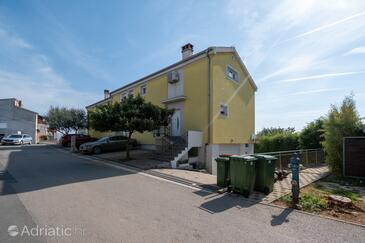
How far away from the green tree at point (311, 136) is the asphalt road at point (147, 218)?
1479 cm

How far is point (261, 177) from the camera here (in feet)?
23.2

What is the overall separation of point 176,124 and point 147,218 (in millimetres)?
12235

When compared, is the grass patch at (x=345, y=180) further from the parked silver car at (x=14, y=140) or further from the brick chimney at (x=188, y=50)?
the parked silver car at (x=14, y=140)

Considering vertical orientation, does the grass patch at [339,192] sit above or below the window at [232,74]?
below

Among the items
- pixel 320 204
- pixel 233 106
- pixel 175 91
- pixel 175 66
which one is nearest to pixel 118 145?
pixel 175 91

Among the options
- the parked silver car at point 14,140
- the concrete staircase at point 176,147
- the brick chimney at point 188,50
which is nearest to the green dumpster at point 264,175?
the concrete staircase at point 176,147

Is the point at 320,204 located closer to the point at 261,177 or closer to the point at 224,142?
the point at 261,177

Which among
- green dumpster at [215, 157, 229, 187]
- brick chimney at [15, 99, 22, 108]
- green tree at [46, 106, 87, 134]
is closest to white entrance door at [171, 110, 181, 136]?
green dumpster at [215, 157, 229, 187]

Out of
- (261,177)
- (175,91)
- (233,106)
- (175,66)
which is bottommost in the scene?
(261,177)

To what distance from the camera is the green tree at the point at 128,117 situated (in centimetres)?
1251

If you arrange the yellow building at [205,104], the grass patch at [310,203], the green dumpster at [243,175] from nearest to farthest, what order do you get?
the grass patch at [310,203] < the green dumpster at [243,175] < the yellow building at [205,104]

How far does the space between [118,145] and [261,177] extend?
14.7 m

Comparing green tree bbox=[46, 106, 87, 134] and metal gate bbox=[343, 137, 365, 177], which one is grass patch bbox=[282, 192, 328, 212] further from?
green tree bbox=[46, 106, 87, 134]

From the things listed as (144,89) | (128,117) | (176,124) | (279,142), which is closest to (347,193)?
(128,117)
